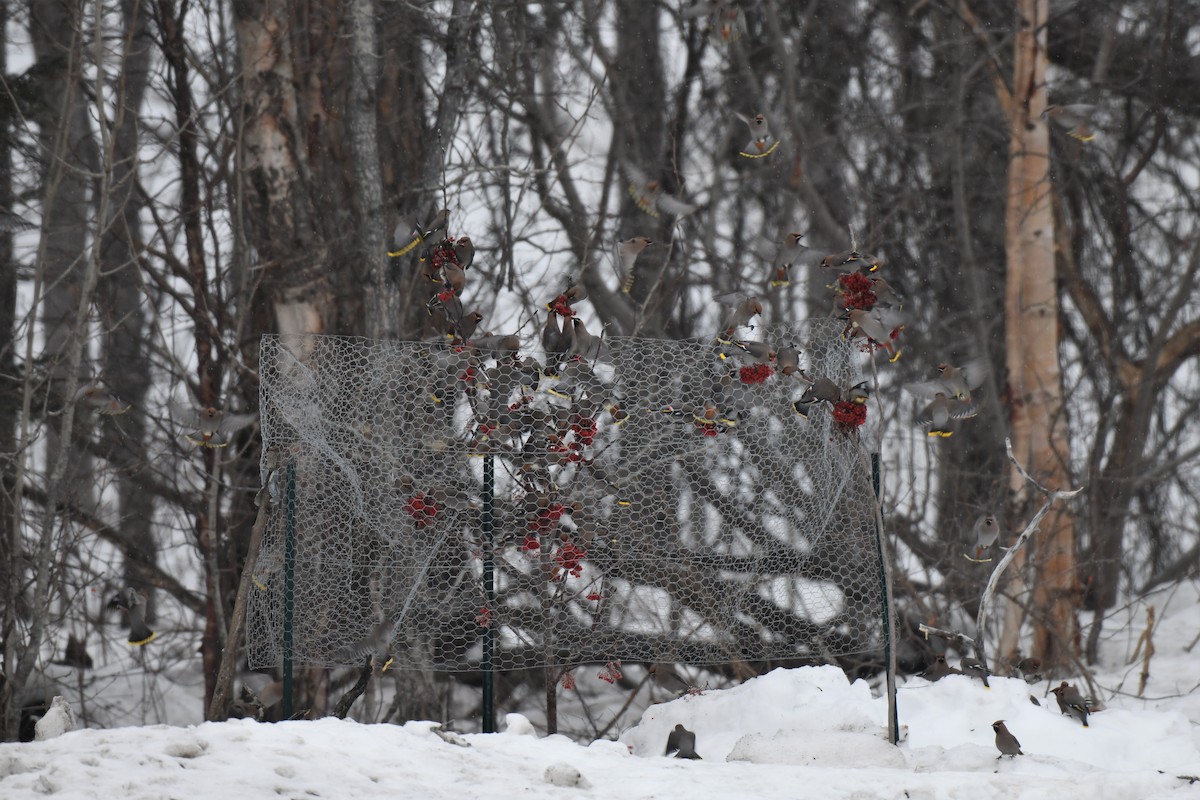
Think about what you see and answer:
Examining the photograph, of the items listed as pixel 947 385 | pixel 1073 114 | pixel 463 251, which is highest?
pixel 1073 114

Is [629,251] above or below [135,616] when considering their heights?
above

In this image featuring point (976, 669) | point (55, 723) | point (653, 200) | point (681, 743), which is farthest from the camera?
point (653, 200)

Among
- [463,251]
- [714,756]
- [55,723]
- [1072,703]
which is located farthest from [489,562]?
[1072,703]

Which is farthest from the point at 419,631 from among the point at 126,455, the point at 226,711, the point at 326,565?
the point at 126,455

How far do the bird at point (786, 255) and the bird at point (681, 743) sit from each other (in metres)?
2.12

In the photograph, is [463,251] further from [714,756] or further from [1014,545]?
[1014,545]

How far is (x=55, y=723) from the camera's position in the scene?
13.2ft

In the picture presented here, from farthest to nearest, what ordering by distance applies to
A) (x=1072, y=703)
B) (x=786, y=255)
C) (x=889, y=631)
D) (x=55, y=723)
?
1. (x=786, y=255)
2. (x=1072, y=703)
3. (x=889, y=631)
4. (x=55, y=723)

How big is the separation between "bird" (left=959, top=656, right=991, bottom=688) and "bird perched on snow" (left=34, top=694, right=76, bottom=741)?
3212 mm

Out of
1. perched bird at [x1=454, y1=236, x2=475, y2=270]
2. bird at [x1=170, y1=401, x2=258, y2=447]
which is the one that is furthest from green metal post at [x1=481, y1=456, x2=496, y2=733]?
bird at [x1=170, y1=401, x2=258, y2=447]

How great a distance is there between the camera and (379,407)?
4848 millimetres

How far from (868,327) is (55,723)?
281 cm

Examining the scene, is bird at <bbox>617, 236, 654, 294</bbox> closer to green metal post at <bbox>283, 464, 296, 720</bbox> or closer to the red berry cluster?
the red berry cluster

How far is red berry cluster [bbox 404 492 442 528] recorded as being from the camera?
16.0ft
